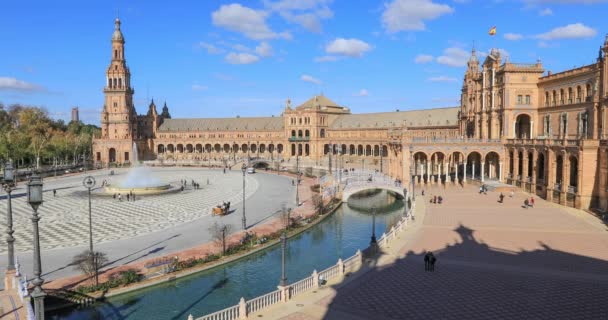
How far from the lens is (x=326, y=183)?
70.0 meters

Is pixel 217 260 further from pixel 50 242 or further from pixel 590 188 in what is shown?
pixel 590 188

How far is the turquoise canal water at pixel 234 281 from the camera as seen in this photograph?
2386cm

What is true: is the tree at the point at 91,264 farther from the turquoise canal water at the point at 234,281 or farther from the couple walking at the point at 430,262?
the couple walking at the point at 430,262

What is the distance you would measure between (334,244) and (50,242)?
22.8 m

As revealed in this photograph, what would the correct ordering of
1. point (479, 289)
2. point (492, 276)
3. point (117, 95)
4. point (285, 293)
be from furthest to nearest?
point (117, 95)
point (492, 276)
point (479, 289)
point (285, 293)

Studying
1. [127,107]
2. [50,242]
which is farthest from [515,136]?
[127,107]

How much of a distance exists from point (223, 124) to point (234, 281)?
112652 millimetres

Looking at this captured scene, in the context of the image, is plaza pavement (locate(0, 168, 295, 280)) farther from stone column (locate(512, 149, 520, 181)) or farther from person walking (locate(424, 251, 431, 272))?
stone column (locate(512, 149, 520, 181))

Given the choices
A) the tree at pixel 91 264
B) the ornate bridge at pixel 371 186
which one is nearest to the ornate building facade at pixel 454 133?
the ornate bridge at pixel 371 186

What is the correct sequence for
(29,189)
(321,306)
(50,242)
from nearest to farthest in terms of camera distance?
(29,189)
(321,306)
(50,242)

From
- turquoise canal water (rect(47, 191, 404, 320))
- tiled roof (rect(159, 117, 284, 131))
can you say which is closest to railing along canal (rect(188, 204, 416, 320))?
turquoise canal water (rect(47, 191, 404, 320))

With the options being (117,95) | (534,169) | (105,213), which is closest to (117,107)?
(117,95)

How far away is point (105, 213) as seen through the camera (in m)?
48.3

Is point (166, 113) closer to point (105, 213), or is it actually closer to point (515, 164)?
point (105, 213)
